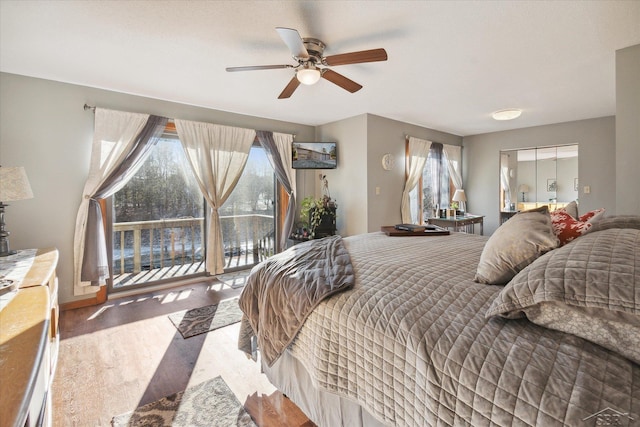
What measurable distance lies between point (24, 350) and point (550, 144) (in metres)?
6.79

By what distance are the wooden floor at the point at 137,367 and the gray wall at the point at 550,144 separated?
18.2ft

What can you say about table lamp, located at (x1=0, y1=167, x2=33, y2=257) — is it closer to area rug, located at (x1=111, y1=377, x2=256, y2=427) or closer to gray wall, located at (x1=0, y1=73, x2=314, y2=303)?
gray wall, located at (x1=0, y1=73, x2=314, y2=303)

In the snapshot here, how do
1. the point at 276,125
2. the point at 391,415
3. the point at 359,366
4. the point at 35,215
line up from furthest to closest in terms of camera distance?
the point at 276,125 < the point at 35,215 < the point at 359,366 < the point at 391,415

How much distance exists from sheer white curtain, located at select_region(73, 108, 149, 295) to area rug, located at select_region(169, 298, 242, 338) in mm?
1076

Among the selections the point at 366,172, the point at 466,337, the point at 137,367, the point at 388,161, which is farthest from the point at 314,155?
the point at 466,337

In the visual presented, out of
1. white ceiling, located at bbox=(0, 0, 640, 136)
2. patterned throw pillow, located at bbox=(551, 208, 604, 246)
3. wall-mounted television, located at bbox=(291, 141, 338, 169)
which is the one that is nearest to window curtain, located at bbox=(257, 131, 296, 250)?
wall-mounted television, located at bbox=(291, 141, 338, 169)

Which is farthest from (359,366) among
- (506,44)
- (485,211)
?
(485,211)

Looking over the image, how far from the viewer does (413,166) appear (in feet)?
17.6

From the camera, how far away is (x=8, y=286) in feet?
5.49

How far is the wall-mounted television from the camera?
4930 mm

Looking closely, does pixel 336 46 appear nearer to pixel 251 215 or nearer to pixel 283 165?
pixel 283 165

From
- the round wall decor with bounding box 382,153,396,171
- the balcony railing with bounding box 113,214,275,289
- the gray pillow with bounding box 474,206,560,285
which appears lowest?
the balcony railing with bounding box 113,214,275,289

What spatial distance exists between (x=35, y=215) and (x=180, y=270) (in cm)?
168

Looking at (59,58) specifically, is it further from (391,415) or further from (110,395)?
(391,415)
